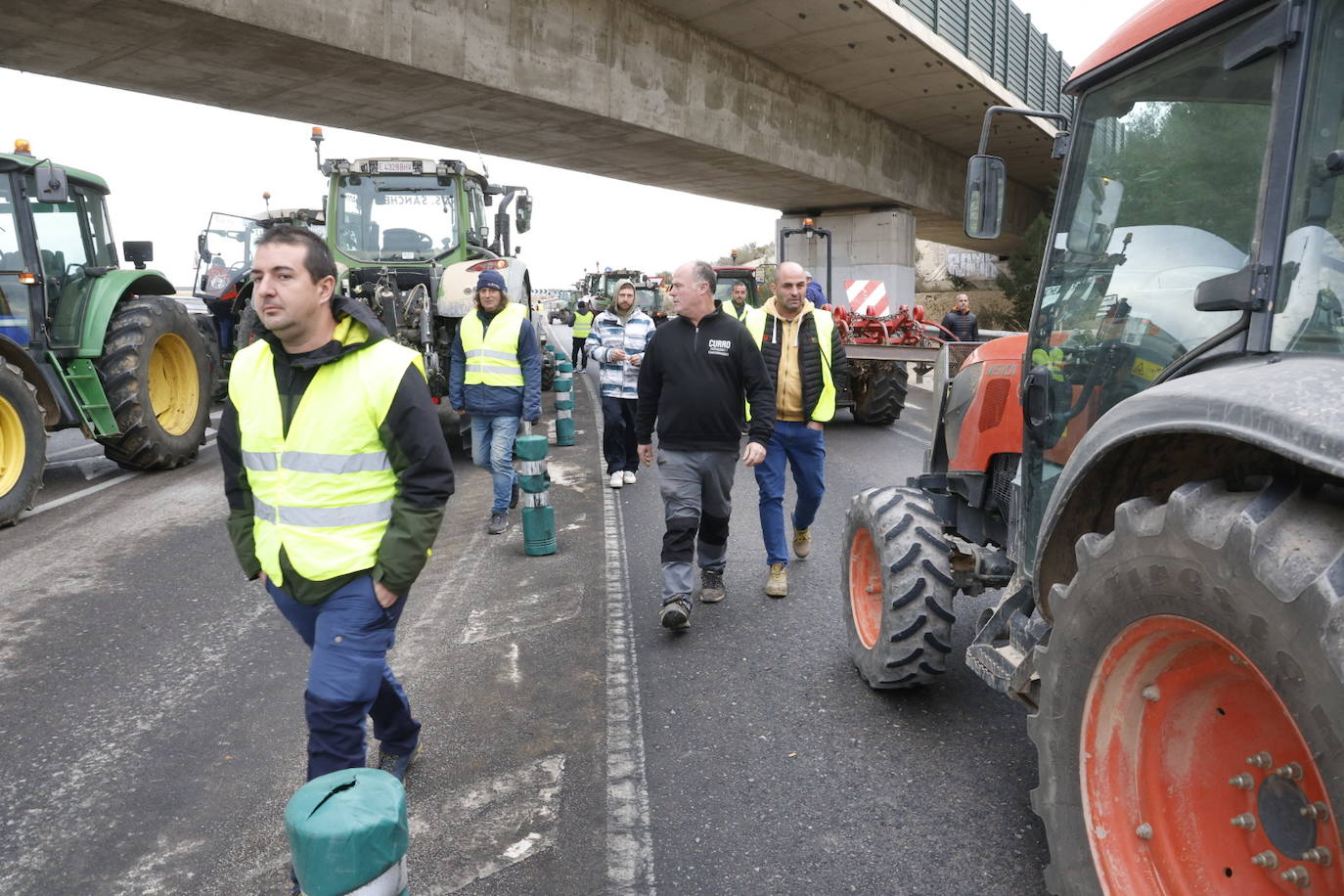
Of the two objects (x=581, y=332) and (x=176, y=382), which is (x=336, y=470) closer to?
(x=176, y=382)

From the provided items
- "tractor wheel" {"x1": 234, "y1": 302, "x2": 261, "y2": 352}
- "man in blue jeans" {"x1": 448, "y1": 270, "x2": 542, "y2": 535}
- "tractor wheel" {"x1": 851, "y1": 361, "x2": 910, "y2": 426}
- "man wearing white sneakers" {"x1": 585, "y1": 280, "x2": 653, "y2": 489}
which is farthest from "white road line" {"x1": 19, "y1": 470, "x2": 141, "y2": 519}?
"tractor wheel" {"x1": 851, "y1": 361, "x2": 910, "y2": 426}

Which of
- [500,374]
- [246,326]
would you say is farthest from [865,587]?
[246,326]

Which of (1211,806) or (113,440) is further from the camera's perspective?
(113,440)

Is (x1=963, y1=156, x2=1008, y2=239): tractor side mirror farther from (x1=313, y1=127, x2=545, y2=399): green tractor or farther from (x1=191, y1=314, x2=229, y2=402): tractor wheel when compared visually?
(x1=191, y1=314, x2=229, y2=402): tractor wheel

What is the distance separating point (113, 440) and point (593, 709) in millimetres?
6982

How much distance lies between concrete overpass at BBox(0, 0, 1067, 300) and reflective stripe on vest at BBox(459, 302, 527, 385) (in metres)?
4.22

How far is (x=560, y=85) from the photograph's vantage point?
12047 mm

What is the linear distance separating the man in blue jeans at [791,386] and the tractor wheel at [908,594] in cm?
139

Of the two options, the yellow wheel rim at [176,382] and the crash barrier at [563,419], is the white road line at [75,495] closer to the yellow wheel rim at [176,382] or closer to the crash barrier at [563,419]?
the yellow wheel rim at [176,382]

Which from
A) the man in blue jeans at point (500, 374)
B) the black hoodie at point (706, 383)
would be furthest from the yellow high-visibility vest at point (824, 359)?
the man in blue jeans at point (500, 374)

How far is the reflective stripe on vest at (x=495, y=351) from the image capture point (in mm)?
6961

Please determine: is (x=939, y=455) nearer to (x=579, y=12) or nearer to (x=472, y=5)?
(x=472, y=5)

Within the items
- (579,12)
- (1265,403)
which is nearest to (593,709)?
(1265,403)

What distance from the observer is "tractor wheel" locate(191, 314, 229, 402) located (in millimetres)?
10383
